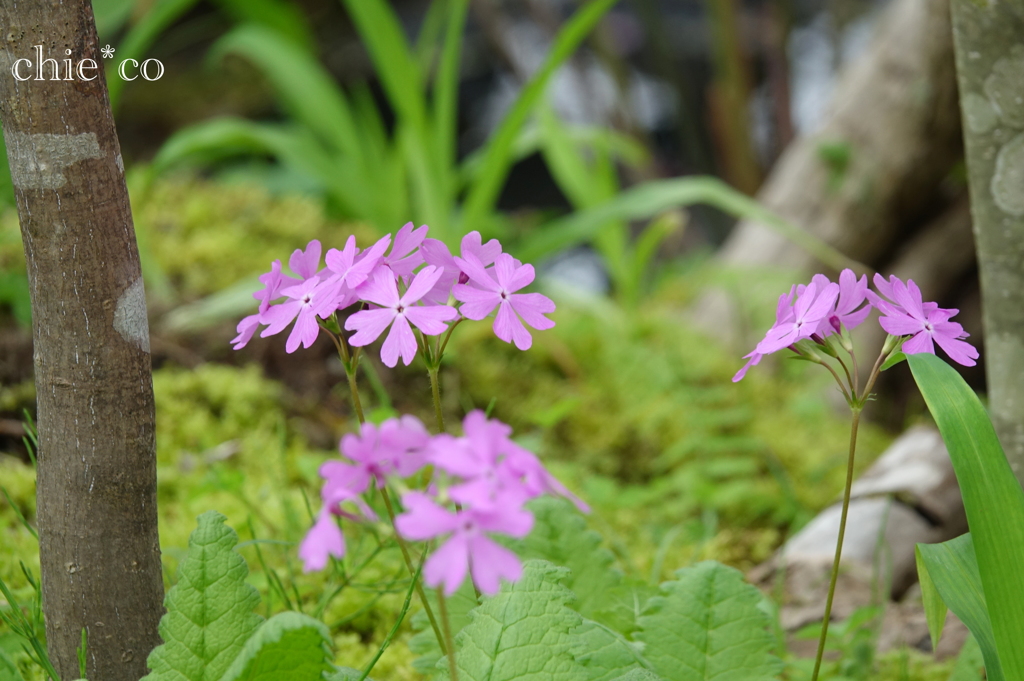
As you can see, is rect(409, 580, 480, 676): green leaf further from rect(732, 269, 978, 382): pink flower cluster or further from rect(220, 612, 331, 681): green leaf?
rect(732, 269, 978, 382): pink flower cluster

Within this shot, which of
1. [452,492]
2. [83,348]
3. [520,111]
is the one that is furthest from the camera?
[520,111]

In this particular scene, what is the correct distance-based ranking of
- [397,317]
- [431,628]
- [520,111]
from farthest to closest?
[520,111] < [431,628] < [397,317]

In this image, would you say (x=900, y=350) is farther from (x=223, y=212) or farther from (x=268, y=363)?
(x=223, y=212)

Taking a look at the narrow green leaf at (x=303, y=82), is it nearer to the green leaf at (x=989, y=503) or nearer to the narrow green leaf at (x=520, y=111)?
the narrow green leaf at (x=520, y=111)

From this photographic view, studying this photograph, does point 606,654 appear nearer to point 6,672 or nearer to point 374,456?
point 374,456

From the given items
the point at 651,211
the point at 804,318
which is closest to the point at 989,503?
the point at 804,318
